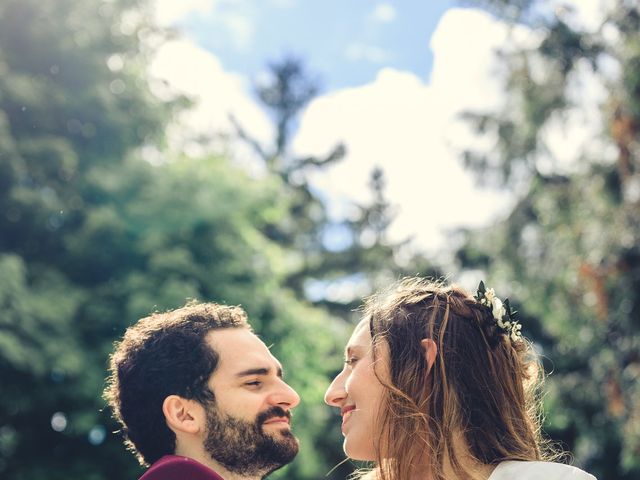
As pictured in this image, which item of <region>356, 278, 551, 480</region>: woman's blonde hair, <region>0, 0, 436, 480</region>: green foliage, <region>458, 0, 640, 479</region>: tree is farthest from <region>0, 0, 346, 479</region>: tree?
<region>356, 278, 551, 480</region>: woman's blonde hair

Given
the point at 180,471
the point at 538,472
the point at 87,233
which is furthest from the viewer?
the point at 87,233

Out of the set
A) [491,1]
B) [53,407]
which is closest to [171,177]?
[53,407]

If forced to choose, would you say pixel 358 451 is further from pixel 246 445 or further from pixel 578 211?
pixel 578 211

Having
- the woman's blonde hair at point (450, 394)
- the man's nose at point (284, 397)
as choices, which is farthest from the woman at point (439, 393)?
the man's nose at point (284, 397)

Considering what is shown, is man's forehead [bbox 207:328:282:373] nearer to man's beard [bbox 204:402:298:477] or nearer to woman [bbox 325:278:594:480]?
man's beard [bbox 204:402:298:477]

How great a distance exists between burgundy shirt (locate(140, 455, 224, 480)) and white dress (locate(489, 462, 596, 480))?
103 centimetres

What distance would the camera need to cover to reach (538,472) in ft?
9.20

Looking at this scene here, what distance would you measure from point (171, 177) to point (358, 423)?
8.64 metres

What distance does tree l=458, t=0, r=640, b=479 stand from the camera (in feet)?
36.5

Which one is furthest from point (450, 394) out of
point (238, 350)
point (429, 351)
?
point (238, 350)

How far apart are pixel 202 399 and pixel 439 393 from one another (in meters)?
0.94

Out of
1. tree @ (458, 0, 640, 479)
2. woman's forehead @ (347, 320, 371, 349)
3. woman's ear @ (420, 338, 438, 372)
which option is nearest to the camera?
woman's ear @ (420, 338, 438, 372)

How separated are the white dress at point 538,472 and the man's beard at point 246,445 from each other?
0.81m

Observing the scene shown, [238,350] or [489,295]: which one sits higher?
[238,350]
